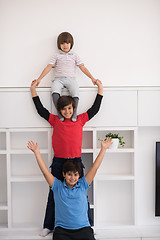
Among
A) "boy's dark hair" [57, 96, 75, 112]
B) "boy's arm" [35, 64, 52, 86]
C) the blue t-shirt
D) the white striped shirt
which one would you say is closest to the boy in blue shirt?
the blue t-shirt

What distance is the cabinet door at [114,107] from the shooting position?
2.26 m

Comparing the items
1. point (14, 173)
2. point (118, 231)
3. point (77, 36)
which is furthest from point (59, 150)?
point (77, 36)

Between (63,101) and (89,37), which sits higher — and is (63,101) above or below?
below

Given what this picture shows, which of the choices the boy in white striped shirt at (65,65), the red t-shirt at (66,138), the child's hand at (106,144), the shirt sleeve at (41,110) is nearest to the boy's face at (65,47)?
the boy in white striped shirt at (65,65)

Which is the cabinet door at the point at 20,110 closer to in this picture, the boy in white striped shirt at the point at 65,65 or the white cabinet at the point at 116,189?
the boy in white striped shirt at the point at 65,65

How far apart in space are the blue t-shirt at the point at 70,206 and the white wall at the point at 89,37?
3.04 ft

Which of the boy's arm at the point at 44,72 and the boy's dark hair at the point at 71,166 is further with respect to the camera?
the boy's arm at the point at 44,72

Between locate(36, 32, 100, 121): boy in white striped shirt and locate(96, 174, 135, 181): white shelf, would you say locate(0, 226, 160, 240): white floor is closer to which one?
locate(96, 174, 135, 181): white shelf

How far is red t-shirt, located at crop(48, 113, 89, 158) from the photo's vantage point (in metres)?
2.13

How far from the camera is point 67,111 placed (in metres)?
2.11

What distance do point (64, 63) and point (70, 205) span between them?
1132 millimetres

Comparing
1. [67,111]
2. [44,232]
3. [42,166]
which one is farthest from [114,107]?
[44,232]

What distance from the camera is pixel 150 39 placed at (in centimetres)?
249

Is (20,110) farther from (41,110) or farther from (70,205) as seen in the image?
(70,205)
